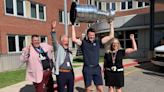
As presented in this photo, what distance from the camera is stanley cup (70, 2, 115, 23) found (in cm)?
354

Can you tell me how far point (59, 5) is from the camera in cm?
1644

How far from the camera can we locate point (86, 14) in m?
3.68

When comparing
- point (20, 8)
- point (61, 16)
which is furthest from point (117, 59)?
point (61, 16)

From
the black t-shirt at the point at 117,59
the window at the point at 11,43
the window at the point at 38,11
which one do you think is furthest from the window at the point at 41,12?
the black t-shirt at the point at 117,59

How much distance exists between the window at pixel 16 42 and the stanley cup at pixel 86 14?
33.4ft

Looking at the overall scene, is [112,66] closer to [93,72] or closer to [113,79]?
[113,79]

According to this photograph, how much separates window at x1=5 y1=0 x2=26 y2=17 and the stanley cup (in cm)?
1013

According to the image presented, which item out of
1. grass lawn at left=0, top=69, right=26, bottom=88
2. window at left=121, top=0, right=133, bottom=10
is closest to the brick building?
window at left=121, top=0, right=133, bottom=10

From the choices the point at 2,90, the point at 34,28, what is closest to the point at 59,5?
the point at 34,28

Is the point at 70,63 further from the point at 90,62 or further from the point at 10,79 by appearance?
the point at 10,79

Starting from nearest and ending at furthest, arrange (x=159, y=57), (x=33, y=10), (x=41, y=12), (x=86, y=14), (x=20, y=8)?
(x=86, y=14), (x=159, y=57), (x=20, y=8), (x=33, y=10), (x=41, y=12)

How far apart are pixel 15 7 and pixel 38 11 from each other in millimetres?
2577

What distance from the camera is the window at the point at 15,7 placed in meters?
11.3

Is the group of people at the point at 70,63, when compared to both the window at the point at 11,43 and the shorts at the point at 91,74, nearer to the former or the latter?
the shorts at the point at 91,74
